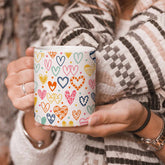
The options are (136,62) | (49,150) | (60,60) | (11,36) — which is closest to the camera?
(60,60)

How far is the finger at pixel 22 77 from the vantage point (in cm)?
64

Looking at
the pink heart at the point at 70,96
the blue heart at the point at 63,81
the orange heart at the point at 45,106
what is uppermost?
the blue heart at the point at 63,81

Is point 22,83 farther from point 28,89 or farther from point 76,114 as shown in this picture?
point 76,114

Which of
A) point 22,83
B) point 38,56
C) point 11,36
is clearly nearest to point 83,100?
point 38,56

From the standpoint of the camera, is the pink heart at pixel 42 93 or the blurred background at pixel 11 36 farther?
the blurred background at pixel 11 36

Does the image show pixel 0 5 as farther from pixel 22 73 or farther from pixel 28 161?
pixel 28 161

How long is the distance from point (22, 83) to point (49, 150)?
10.3 inches

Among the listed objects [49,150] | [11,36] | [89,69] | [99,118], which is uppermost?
[89,69]

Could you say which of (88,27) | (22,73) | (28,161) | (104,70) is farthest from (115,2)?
(28,161)

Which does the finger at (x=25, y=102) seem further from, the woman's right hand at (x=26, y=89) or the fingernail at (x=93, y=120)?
the fingernail at (x=93, y=120)

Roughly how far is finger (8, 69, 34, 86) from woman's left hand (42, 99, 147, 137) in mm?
186

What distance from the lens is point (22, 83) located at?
650 mm

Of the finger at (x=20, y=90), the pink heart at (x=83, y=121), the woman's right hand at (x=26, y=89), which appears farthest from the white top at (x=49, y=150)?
the pink heart at (x=83, y=121)

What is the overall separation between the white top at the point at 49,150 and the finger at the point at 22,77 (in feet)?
0.50
